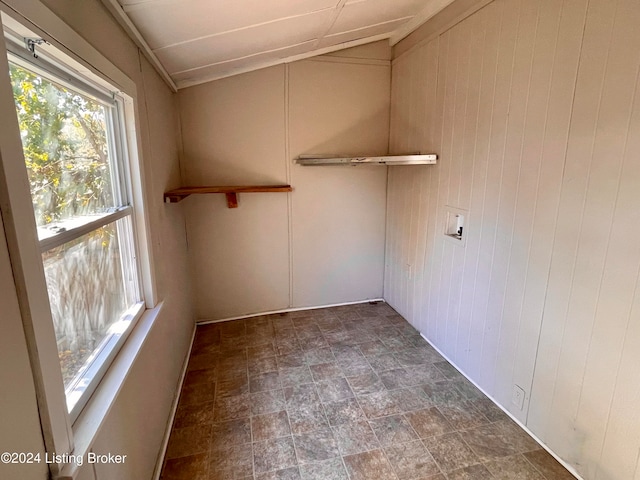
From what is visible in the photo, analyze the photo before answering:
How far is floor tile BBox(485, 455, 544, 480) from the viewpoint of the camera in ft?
5.32

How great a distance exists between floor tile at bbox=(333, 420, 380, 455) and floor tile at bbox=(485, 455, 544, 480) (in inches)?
22.9

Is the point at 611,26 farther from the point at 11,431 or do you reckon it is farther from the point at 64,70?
the point at 11,431

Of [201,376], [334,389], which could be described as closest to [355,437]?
[334,389]

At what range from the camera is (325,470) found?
1.67 meters

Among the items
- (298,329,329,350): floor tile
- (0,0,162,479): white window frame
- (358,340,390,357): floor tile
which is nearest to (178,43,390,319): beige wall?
(298,329,329,350): floor tile

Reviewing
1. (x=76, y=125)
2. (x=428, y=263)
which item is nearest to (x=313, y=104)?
(x=428, y=263)

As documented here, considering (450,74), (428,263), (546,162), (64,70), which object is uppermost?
(450,74)

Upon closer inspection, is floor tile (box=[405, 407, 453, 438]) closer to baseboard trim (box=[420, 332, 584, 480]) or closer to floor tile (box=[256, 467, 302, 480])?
baseboard trim (box=[420, 332, 584, 480])

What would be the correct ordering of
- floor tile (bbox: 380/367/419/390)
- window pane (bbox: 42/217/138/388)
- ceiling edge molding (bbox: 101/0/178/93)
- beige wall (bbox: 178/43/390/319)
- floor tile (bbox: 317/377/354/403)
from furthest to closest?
beige wall (bbox: 178/43/390/319) < floor tile (bbox: 380/367/419/390) < floor tile (bbox: 317/377/354/403) < ceiling edge molding (bbox: 101/0/178/93) < window pane (bbox: 42/217/138/388)

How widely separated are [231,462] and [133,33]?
7.15 ft

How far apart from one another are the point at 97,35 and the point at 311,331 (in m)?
2.57

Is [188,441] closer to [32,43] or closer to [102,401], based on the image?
[102,401]

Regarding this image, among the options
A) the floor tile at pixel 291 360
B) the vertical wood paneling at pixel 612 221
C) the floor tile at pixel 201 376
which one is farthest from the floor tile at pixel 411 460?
the floor tile at pixel 201 376

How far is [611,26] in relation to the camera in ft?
4.48
